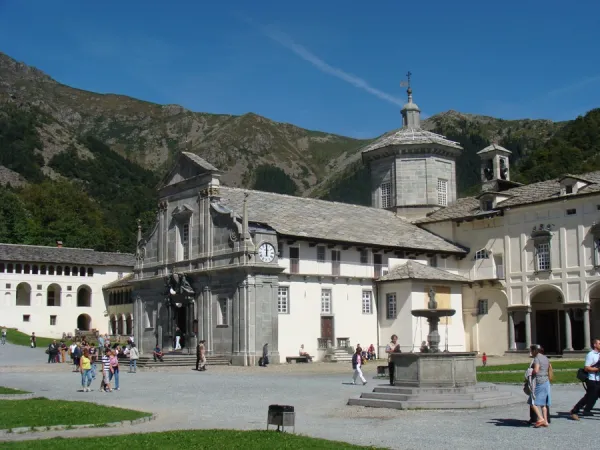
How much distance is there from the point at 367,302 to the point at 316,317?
427 centimetres

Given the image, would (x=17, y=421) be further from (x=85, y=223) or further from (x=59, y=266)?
(x=85, y=223)

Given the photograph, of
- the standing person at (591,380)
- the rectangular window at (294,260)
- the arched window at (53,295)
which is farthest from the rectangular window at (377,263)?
the arched window at (53,295)

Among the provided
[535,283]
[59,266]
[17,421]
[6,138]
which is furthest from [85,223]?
[17,421]

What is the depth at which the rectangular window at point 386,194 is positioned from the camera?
6162cm

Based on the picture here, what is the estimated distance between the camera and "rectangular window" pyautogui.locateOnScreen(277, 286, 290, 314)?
46.6 metres

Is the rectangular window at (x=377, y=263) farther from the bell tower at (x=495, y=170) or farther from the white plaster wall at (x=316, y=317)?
the bell tower at (x=495, y=170)

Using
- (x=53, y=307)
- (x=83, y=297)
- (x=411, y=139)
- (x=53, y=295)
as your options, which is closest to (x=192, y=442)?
(x=411, y=139)

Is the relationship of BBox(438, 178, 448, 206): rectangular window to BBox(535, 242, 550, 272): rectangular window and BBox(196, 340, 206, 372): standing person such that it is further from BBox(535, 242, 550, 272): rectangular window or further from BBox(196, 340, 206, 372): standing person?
BBox(196, 340, 206, 372): standing person

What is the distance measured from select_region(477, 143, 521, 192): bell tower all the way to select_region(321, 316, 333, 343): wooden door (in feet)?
56.7

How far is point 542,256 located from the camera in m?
49.6

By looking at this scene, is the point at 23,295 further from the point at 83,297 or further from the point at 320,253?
the point at 320,253

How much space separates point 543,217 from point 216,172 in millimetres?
20024

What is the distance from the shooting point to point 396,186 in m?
60.8

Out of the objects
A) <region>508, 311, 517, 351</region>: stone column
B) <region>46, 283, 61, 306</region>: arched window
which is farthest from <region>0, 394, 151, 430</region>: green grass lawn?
<region>46, 283, 61, 306</region>: arched window
